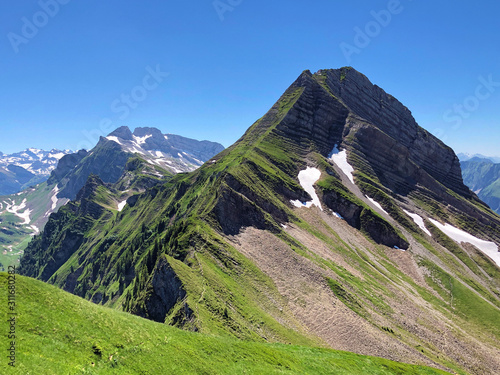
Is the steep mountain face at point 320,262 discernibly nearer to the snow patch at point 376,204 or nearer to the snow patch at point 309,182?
the snow patch at point 376,204

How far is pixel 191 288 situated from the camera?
52.2 metres

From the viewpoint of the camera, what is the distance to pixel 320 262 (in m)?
90.8

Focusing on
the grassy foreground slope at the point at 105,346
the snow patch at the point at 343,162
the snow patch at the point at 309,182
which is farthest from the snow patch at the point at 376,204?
the grassy foreground slope at the point at 105,346

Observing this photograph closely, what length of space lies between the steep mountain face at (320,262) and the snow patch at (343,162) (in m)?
0.87

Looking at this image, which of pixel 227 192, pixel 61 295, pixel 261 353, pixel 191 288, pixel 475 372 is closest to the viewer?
pixel 61 295

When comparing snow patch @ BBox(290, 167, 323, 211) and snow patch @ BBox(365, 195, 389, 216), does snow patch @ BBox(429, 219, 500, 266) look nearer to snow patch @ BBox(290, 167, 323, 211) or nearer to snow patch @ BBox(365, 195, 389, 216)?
snow patch @ BBox(365, 195, 389, 216)

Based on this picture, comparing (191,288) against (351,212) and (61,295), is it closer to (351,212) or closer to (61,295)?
(61,295)

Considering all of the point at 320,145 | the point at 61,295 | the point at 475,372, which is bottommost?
the point at 61,295

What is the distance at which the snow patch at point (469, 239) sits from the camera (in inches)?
6275

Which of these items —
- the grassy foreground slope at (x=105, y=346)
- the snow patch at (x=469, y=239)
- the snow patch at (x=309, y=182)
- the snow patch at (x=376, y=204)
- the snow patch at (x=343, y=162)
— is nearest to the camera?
the grassy foreground slope at (x=105, y=346)

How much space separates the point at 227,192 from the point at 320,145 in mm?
117107

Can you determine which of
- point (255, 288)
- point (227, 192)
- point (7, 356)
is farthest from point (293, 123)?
point (7, 356)

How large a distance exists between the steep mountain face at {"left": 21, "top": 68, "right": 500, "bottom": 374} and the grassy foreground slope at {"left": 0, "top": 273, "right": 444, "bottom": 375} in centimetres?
893

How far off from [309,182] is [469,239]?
9484 centimetres
